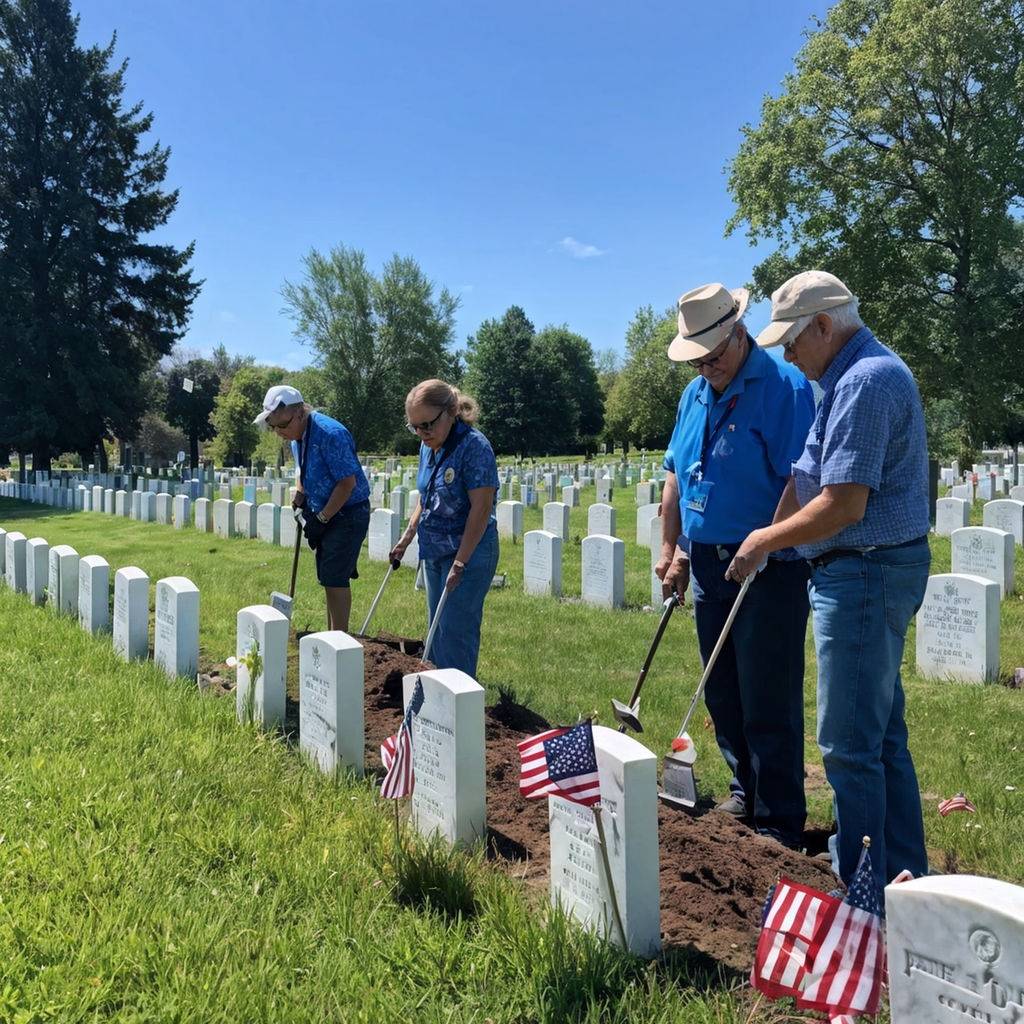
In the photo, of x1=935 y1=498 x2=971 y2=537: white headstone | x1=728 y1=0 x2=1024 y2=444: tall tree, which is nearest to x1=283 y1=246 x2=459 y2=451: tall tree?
x1=728 y1=0 x2=1024 y2=444: tall tree

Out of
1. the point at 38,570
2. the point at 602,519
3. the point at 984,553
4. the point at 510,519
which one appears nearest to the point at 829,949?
the point at 984,553

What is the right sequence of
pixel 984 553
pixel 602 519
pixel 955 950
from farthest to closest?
pixel 602 519, pixel 984 553, pixel 955 950

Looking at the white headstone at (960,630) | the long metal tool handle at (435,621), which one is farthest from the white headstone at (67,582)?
the white headstone at (960,630)

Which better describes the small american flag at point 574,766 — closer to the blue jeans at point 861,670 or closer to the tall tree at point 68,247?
the blue jeans at point 861,670

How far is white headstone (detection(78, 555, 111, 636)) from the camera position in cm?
669

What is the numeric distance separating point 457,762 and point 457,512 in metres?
1.69

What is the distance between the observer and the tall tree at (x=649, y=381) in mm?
58531

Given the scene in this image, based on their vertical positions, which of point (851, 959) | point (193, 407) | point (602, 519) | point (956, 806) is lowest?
point (956, 806)

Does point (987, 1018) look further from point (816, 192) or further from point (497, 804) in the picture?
point (816, 192)

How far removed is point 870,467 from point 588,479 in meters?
27.0

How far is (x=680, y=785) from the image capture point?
357cm

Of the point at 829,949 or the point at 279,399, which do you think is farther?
the point at 279,399

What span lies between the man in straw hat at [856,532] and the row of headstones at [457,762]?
70 cm

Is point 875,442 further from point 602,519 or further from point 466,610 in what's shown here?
point 602,519
